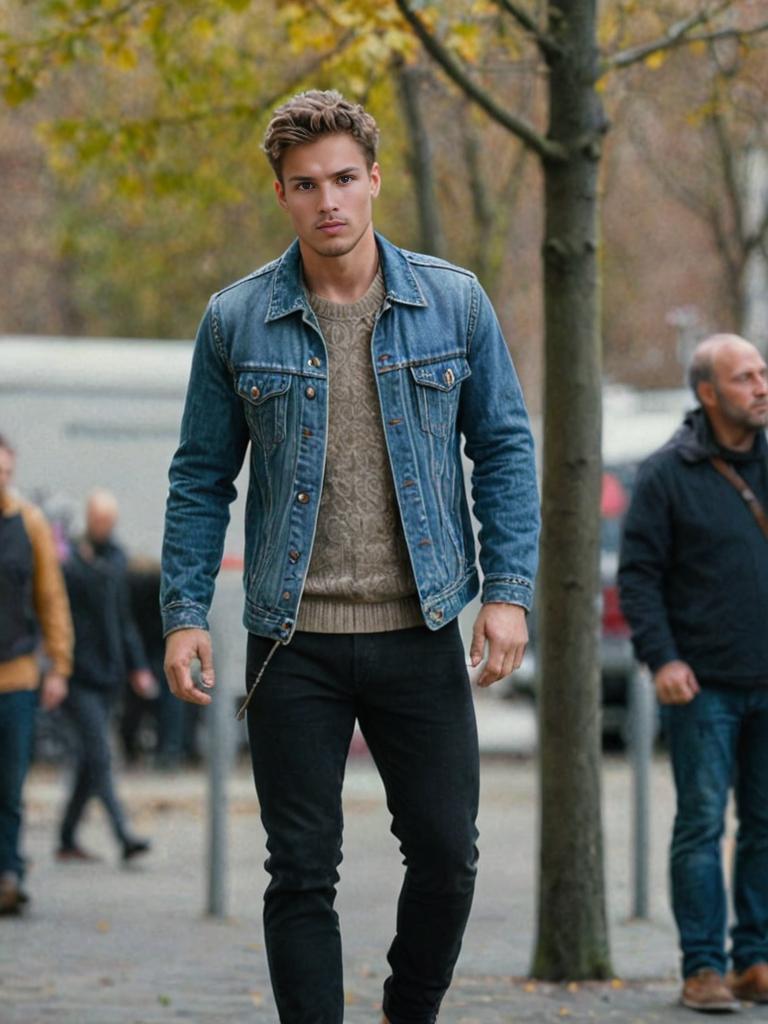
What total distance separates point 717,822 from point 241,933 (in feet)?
8.68

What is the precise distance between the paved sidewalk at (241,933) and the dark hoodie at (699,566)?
104 cm

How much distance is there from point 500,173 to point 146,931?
9.12 metres

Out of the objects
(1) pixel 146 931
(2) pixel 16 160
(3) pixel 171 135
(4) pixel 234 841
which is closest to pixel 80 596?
(4) pixel 234 841

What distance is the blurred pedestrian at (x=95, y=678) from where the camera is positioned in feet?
37.0

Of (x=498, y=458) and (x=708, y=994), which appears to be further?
(x=708, y=994)

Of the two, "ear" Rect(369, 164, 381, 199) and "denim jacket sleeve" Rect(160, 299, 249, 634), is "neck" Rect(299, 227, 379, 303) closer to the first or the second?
"ear" Rect(369, 164, 381, 199)

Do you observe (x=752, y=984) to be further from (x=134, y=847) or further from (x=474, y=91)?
(x=134, y=847)

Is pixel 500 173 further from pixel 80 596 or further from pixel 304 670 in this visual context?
pixel 304 670

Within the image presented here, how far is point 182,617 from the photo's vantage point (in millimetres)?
4703

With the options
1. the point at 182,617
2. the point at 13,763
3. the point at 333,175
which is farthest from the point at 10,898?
the point at 333,175

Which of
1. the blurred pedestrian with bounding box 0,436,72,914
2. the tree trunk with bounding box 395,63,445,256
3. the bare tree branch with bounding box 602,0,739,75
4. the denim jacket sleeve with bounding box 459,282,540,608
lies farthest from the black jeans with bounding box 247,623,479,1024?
the tree trunk with bounding box 395,63,445,256

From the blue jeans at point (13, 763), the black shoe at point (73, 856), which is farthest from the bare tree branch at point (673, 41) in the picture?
the black shoe at point (73, 856)

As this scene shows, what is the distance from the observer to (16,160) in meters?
30.7

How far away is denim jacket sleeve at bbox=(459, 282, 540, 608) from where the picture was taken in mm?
4773
